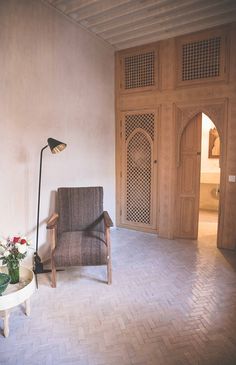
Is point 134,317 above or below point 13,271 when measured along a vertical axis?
below

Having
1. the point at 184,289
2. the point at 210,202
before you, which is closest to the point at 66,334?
the point at 184,289

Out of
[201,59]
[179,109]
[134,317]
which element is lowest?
[134,317]

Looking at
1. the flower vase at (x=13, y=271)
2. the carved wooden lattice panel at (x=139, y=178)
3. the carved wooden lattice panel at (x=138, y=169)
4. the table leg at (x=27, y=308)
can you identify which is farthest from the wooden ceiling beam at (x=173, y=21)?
the table leg at (x=27, y=308)

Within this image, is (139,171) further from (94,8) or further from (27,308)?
(27,308)

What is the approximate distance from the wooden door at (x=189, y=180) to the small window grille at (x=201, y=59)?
0.61 meters

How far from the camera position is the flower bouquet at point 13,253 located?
7.27ft

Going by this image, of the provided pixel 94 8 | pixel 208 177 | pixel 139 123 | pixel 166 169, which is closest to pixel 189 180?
pixel 166 169

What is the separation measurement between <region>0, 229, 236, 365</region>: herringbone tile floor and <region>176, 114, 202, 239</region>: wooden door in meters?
0.81

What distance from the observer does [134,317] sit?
7.71ft

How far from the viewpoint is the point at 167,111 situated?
13.5ft

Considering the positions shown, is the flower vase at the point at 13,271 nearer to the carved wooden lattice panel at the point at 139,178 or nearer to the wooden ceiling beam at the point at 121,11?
the carved wooden lattice panel at the point at 139,178

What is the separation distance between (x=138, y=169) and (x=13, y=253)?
2.75m

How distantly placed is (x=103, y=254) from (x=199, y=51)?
3160mm

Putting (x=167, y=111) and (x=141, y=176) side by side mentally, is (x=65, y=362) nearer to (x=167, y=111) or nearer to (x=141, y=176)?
(x=141, y=176)
